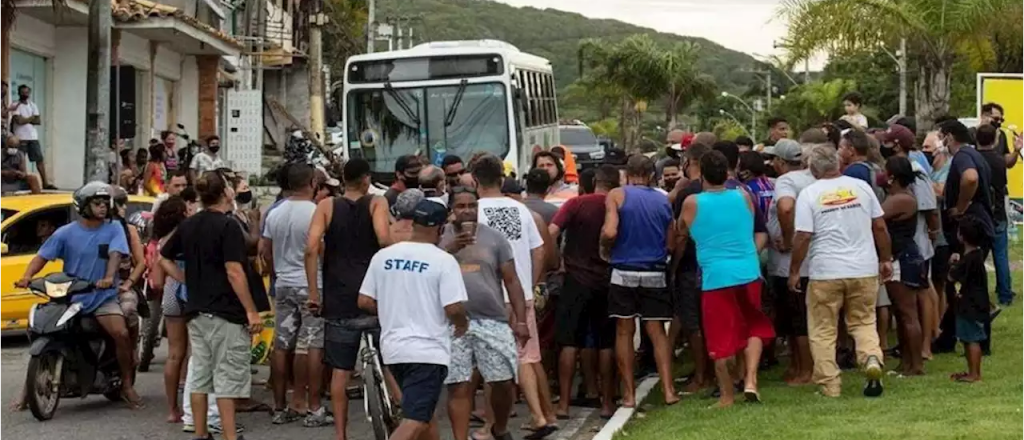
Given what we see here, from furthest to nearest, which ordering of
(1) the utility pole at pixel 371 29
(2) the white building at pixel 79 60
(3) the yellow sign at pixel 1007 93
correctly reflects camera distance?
(1) the utility pole at pixel 371 29 < (2) the white building at pixel 79 60 < (3) the yellow sign at pixel 1007 93

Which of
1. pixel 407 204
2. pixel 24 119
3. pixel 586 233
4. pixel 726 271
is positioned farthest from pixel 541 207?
pixel 24 119

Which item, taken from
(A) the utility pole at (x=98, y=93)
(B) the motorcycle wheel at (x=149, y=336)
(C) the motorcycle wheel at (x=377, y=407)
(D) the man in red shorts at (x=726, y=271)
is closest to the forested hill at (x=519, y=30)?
(A) the utility pole at (x=98, y=93)

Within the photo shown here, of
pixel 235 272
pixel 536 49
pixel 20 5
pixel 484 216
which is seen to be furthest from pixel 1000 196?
pixel 536 49

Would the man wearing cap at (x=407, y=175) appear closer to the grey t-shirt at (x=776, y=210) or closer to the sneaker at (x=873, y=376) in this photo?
the grey t-shirt at (x=776, y=210)

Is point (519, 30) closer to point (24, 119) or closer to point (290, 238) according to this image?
point (24, 119)

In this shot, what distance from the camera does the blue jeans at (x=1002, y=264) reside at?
1505cm

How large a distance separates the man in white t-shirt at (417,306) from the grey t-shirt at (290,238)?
2.72 m

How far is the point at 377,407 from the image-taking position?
8.89 metres

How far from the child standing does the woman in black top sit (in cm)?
42

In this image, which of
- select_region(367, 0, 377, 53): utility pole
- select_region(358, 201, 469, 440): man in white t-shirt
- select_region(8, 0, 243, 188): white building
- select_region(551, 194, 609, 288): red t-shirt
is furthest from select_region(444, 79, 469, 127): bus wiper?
select_region(367, 0, 377, 53): utility pole

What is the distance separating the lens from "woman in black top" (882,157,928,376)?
11562mm

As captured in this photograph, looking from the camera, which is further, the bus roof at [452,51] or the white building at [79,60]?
the white building at [79,60]

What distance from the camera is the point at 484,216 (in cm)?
961

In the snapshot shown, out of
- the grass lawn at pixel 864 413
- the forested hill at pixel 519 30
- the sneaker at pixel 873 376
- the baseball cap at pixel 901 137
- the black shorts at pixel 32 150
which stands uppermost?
the forested hill at pixel 519 30
